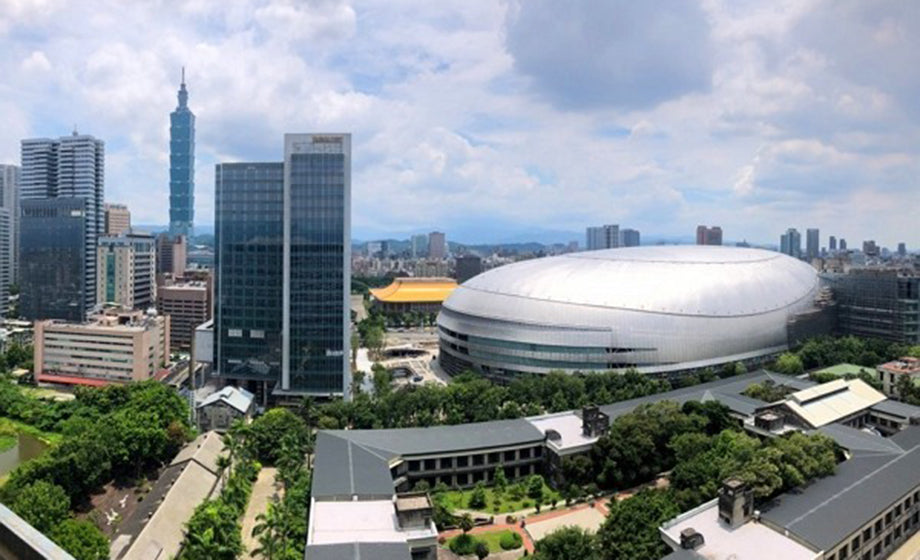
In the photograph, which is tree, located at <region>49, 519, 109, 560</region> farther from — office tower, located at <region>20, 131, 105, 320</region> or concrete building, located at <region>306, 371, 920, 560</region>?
office tower, located at <region>20, 131, 105, 320</region>

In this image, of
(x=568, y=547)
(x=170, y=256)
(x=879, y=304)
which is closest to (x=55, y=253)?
(x=170, y=256)

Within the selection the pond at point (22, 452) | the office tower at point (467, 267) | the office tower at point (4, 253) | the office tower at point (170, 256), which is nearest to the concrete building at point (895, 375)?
the pond at point (22, 452)

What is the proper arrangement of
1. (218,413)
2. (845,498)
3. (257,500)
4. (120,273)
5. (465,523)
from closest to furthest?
(845,498), (465,523), (257,500), (218,413), (120,273)

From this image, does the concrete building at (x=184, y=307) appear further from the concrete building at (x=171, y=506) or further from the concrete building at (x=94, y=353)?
the concrete building at (x=171, y=506)

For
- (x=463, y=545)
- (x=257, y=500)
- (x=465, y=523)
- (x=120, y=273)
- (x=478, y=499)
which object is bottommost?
(x=257, y=500)

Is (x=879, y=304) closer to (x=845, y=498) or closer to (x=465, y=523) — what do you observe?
(x=845, y=498)

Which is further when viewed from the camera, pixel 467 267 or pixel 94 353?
pixel 467 267
